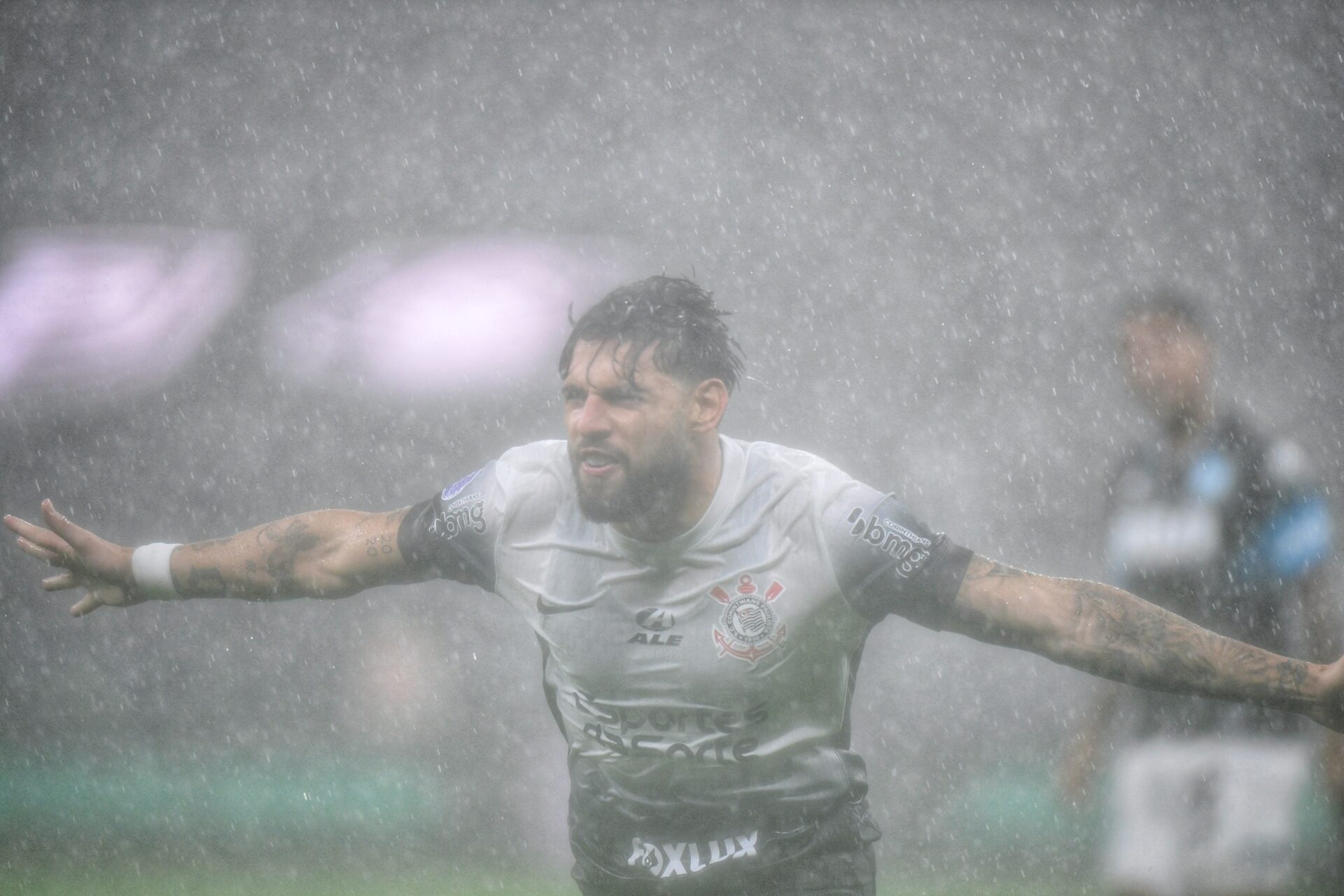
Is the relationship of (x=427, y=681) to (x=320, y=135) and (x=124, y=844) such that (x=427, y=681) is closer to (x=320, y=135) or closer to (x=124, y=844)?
(x=124, y=844)

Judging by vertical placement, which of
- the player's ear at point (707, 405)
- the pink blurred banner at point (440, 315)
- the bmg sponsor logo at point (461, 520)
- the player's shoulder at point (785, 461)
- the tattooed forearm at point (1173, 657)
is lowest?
the tattooed forearm at point (1173, 657)

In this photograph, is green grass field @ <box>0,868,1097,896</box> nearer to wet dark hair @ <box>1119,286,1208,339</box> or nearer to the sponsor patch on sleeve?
wet dark hair @ <box>1119,286,1208,339</box>

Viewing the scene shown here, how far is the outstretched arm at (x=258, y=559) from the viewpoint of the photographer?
2.52 metres

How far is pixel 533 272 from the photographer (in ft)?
21.3

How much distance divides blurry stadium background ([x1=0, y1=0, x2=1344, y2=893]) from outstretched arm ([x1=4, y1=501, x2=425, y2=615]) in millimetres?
3497

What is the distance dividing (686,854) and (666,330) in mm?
1183

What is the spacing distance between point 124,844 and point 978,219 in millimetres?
5644

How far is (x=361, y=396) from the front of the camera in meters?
6.51

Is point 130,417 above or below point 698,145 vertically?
below

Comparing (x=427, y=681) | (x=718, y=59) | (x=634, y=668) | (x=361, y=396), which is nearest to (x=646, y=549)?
(x=634, y=668)

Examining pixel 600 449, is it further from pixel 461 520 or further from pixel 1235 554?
pixel 1235 554

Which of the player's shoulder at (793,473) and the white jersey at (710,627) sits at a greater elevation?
the player's shoulder at (793,473)

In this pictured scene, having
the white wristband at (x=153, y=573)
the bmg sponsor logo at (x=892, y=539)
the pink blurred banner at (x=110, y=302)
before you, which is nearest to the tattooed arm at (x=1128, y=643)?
the bmg sponsor logo at (x=892, y=539)

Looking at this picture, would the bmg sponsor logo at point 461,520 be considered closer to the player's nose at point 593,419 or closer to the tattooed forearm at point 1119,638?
the player's nose at point 593,419
